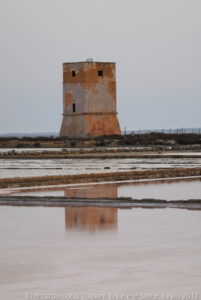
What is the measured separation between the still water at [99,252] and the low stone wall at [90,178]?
5.04 metres

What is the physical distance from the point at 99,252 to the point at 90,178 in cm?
937

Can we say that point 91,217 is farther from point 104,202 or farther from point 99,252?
point 99,252

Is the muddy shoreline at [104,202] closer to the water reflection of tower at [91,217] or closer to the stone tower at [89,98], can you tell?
the water reflection of tower at [91,217]

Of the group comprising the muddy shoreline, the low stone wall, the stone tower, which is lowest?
the low stone wall

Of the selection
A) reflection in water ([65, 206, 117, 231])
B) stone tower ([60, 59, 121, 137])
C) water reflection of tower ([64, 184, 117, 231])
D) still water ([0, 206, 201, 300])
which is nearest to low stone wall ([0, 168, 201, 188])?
water reflection of tower ([64, 184, 117, 231])

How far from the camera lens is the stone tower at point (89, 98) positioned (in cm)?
4762

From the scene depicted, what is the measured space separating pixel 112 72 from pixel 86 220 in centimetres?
4017

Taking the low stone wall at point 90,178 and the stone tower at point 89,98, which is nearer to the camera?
the low stone wall at point 90,178

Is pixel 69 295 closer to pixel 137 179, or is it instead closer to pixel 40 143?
pixel 137 179

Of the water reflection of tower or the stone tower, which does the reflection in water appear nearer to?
the water reflection of tower

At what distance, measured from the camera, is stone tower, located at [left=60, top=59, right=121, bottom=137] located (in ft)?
156

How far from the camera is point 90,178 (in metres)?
16.4


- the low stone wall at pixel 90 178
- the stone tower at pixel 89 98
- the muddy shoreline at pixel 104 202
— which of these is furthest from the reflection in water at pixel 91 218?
the stone tower at pixel 89 98

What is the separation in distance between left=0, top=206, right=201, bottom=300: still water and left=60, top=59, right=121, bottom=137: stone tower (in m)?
37.7
